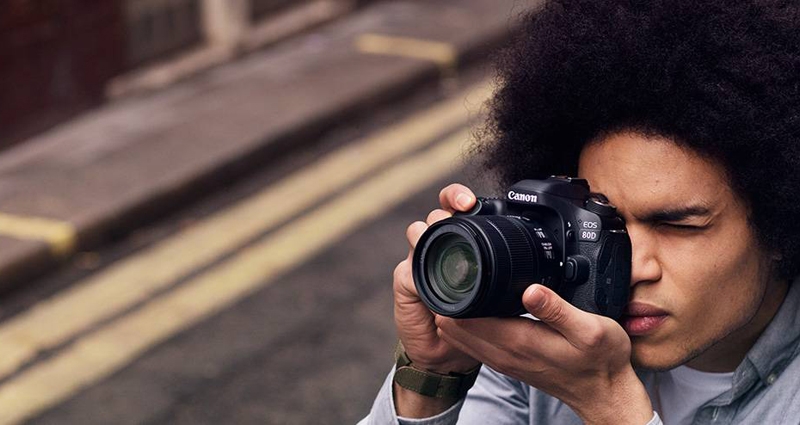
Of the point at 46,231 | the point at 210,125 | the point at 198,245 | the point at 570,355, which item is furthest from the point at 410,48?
the point at 570,355

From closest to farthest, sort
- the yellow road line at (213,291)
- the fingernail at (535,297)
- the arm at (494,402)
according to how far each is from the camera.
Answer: the fingernail at (535,297), the arm at (494,402), the yellow road line at (213,291)

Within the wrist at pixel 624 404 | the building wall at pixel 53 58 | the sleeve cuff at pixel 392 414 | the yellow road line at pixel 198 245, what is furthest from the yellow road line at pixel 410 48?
the wrist at pixel 624 404

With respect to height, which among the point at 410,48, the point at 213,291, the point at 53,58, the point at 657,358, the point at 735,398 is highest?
the point at 657,358

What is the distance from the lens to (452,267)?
212 centimetres

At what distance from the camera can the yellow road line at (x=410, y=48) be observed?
760 centimetres

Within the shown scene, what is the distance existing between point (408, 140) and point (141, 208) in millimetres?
1486

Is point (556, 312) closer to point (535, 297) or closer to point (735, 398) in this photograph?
point (535, 297)

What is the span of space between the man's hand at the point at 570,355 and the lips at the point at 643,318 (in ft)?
0.29

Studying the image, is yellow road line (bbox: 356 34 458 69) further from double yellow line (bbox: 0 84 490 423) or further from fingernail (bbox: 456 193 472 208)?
fingernail (bbox: 456 193 472 208)

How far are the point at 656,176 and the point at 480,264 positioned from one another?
32cm

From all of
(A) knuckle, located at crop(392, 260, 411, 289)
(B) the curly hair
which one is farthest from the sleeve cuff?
(B) the curly hair

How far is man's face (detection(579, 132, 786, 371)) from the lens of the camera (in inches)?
85.4

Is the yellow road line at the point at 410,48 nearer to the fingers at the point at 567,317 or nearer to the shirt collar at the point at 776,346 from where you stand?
the shirt collar at the point at 776,346

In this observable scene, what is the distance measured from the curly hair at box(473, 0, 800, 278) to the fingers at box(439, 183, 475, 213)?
0.76 ft
